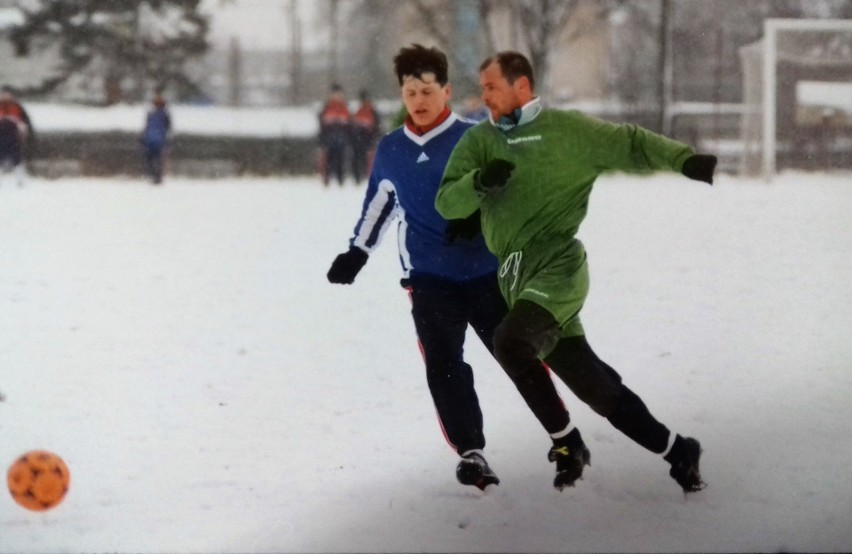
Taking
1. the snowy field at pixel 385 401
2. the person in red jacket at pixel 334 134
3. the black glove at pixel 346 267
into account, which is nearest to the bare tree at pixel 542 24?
the person in red jacket at pixel 334 134

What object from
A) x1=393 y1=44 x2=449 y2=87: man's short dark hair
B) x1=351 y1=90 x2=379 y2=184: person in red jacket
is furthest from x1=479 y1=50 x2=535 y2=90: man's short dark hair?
x1=351 y1=90 x2=379 y2=184: person in red jacket

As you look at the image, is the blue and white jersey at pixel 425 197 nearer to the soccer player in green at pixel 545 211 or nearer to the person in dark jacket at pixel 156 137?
the soccer player in green at pixel 545 211

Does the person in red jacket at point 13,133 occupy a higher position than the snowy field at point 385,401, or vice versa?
the person in red jacket at point 13,133

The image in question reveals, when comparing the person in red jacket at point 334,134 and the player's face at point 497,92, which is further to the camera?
the person in red jacket at point 334,134

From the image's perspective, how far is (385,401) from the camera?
12.7ft

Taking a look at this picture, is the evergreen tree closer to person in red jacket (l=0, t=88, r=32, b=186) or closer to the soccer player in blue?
person in red jacket (l=0, t=88, r=32, b=186)

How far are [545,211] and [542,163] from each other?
0.36 ft

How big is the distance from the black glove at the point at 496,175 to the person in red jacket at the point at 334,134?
8559 millimetres

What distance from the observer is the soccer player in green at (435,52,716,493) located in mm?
2844

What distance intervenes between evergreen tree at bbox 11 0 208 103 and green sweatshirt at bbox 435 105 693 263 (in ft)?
37.9

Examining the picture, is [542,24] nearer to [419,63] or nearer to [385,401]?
[385,401]

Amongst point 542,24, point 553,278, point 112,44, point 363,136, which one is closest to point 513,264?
point 553,278

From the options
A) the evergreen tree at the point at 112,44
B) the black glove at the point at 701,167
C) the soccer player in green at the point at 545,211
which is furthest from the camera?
the evergreen tree at the point at 112,44

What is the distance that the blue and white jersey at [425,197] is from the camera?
10.1 ft
